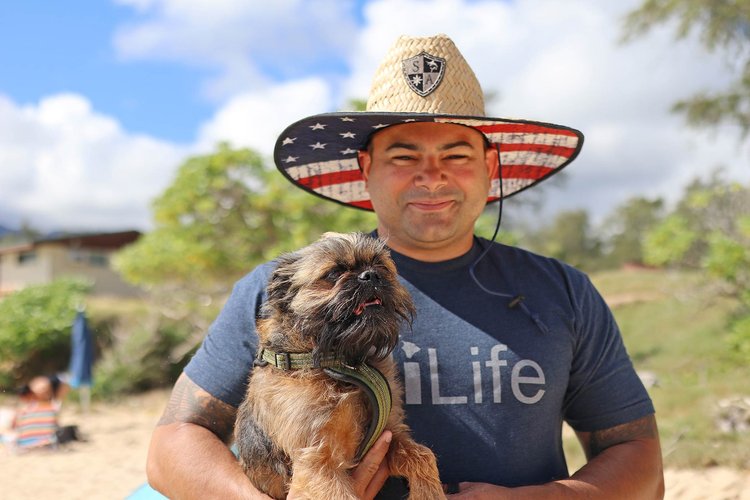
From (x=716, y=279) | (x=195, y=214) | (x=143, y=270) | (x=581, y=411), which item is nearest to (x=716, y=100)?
(x=716, y=279)

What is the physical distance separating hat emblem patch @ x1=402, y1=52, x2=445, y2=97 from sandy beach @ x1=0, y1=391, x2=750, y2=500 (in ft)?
23.7

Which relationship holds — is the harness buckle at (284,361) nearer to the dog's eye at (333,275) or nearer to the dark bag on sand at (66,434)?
the dog's eye at (333,275)

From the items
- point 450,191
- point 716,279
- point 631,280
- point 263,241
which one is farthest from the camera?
point 631,280

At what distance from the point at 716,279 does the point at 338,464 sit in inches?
633

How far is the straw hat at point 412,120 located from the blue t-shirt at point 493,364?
0.69 metres

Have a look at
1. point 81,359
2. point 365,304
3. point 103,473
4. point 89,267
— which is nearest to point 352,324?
point 365,304

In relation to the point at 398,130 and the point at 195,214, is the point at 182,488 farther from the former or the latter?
the point at 195,214

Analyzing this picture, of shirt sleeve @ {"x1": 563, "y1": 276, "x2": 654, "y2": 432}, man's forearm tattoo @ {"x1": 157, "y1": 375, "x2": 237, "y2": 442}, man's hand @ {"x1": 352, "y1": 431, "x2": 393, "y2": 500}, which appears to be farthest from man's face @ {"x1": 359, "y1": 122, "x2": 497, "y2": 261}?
man's forearm tattoo @ {"x1": 157, "y1": 375, "x2": 237, "y2": 442}

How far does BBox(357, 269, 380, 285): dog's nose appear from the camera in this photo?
287 cm

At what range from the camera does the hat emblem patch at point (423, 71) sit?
10.9 ft

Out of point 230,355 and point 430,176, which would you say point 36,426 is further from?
point 430,176

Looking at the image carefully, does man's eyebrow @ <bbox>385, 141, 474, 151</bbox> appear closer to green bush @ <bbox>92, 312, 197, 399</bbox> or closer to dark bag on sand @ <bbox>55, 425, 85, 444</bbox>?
dark bag on sand @ <bbox>55, 425, 85, 444</bbox>

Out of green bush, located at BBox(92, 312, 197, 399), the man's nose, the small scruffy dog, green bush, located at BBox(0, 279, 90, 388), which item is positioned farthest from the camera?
green bush, located at BBox(0, 279, 90, 388)

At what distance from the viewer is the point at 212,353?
10.1ft
